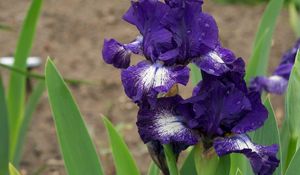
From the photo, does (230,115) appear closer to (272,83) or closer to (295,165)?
(295,165)

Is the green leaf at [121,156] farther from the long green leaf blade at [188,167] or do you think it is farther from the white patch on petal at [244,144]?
the white patch on petal at [244,144]

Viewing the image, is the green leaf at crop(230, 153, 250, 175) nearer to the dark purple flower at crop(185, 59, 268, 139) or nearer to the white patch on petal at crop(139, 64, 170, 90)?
the dark purple flower at crop(185, 59, 268, 139)

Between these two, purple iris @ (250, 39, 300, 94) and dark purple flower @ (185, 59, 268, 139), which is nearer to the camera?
dark purple flower @ (185, 59, 268, 139)

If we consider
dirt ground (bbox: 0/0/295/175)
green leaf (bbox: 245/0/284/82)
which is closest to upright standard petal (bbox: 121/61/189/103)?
green leaf (bbox: 245/0/284/82)

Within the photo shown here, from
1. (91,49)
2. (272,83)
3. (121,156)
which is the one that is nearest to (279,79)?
(272,83)

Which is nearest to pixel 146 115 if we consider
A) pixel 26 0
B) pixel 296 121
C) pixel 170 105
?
pixel 170 105
